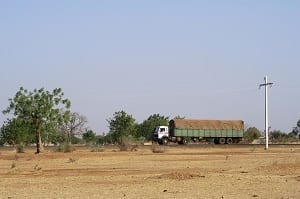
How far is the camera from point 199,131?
99.0m

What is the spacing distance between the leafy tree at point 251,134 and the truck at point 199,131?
15444mm

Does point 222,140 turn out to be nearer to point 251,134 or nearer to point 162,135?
point 162,135

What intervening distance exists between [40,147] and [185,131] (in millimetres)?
36881

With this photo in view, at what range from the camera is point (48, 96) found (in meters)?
64.4

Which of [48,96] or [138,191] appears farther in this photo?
[48,96]

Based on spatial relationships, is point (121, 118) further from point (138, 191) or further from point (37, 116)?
point (138, 191)

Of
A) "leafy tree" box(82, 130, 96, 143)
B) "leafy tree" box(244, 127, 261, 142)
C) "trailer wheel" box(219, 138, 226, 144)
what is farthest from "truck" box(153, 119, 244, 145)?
"leafy tree" box(82, 130, 96, 143)

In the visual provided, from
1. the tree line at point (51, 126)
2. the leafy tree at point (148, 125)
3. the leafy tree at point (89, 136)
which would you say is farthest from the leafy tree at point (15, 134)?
the leafy tree at point (148, 125)

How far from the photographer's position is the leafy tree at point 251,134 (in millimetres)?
117769

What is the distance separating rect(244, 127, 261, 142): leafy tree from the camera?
117769 mm

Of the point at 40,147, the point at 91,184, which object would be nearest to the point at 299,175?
the point at 91,184

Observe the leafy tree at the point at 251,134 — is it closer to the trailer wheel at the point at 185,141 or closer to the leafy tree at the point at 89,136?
the trailer wheel at the point at 185,141

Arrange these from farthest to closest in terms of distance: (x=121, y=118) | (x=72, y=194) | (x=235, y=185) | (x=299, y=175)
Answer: (x=121, y=118) < (x=299, y=175) < (x=235, y=185) < (x=72, y=194)

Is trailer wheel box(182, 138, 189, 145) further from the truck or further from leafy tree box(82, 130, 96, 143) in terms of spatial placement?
leafy tree box(82, 130, 96, 143)
